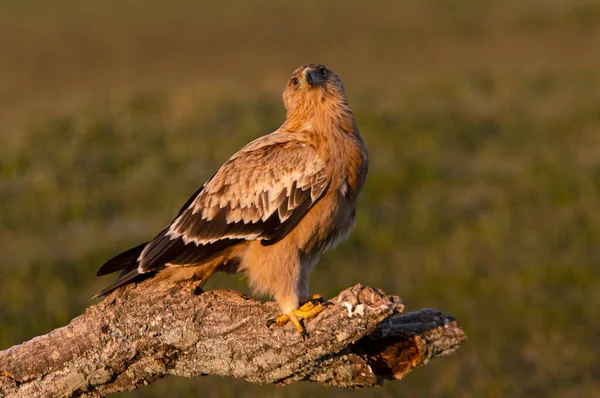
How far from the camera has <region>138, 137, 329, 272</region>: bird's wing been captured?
6.78m

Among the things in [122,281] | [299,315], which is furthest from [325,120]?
[122,281]

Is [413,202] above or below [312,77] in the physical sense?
above

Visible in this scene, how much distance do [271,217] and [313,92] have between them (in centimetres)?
110

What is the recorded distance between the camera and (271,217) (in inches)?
271

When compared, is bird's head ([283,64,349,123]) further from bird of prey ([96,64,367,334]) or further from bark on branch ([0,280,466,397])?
bark on branch ([0,280,466,397])

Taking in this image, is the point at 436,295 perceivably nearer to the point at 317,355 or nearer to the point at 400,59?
the point at 317,355

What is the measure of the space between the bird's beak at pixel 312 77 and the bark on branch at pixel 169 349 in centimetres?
197

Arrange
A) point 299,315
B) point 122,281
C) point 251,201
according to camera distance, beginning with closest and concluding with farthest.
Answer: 1. point 299,315
2. point 122,281
3. point 251,201

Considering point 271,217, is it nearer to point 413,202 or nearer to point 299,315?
point 299,315

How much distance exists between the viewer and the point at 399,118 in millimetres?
18547

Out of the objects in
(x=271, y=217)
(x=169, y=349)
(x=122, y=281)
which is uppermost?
(x=271, y=217)

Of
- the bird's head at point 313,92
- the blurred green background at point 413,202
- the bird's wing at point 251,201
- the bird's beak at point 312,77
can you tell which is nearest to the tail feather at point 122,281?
the bird's wing at point 251,201

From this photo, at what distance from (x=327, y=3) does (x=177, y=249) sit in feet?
136

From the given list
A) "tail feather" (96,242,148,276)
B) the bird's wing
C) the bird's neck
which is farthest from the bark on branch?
the bird's neck
